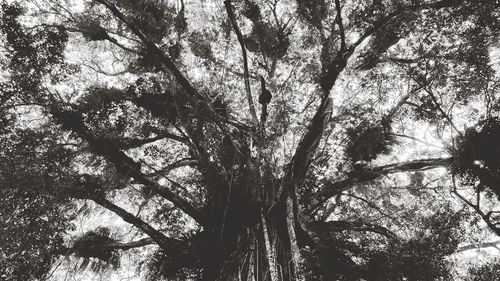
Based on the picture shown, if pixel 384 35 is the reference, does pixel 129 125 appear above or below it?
below

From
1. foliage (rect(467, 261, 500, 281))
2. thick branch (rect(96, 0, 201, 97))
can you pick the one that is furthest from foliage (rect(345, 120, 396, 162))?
thick branch (rect(96, 0, 201, 97))

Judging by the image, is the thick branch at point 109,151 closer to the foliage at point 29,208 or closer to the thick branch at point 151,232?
the thick branch at point 151,232

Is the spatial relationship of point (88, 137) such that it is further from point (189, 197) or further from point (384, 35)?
point (384, 35)

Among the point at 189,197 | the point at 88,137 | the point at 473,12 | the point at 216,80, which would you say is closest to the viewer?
the point at 88,137

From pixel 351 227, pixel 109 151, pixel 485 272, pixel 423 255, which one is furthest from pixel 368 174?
pixel 109 151

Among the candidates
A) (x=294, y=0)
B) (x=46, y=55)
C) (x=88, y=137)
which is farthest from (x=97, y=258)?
(x=294, y=0)

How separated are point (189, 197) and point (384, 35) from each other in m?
4.99

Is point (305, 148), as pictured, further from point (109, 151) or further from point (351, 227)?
point (109, 151)

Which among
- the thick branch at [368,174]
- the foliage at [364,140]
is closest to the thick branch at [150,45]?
the thick branch at [368,174]

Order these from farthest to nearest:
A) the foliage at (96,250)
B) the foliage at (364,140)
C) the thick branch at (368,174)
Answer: the foliage at (364,140) < the foliage at (96,250) < the thick branch at (368,174)

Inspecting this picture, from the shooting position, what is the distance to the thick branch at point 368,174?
5570 millimetres

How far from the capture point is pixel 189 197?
18.8 feet

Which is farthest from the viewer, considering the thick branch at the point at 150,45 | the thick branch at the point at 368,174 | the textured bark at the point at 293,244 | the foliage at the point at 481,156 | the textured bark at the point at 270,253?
the thick branch at the point at 368,174

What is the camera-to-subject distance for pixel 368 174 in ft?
18.8
